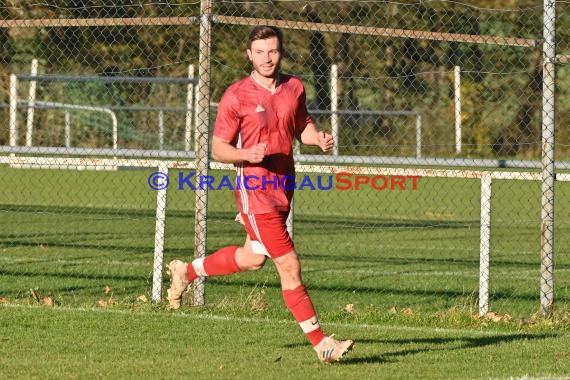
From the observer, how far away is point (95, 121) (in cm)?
3016

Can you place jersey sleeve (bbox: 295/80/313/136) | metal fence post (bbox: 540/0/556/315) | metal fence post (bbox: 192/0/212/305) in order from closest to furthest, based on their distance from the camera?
jersey sleeve (bbox: 295/80/313/136) → metal fence post (bbox: 540/0/556/315) → metal fence post (bbox: 192/0/212/305)

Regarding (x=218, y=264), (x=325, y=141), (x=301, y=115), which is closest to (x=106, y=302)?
(x=218, y=264)

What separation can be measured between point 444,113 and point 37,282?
17481 millimetres

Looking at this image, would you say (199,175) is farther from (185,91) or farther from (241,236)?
(185,91)

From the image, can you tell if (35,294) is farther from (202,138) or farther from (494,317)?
(494,317)

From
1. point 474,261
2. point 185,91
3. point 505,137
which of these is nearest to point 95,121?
point 185,91

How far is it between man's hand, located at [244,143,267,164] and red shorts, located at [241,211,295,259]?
533 millimetres

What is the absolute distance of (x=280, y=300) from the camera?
1228cm

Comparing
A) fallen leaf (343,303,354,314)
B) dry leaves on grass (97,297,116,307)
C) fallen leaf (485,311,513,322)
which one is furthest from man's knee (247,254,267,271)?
fallen leaf (485,311,513,322)

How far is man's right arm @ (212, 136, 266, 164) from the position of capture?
7.71 m

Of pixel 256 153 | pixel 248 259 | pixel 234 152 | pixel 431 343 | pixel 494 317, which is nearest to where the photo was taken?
pixel 256 153

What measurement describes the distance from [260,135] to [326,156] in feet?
12.9

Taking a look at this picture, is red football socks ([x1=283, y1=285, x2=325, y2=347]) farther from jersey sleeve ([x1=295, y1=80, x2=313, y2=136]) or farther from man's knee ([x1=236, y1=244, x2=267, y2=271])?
jersey sleeve ([x1=295, y1=80, x2=313, y2=136])

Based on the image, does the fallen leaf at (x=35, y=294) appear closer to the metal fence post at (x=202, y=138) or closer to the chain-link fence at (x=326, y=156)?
the chain-link fence at (x=326, y=156)
